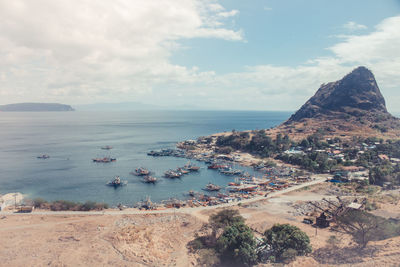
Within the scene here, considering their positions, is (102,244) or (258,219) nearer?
(102,244)

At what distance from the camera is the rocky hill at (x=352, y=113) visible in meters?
144

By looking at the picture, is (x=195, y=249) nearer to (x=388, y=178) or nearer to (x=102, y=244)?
(x=102, y=244)

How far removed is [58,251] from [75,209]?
18593 millimetres

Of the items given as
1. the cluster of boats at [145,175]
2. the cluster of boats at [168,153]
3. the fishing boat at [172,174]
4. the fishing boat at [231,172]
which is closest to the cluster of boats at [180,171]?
the fishing boat at [172,174]

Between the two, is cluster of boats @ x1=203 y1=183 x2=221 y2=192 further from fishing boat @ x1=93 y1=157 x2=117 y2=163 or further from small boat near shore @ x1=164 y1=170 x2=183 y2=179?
fishing boat @ x1=93 y1=157 x2=117 y2=163

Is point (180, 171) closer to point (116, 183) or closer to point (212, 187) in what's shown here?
point (212, 187)

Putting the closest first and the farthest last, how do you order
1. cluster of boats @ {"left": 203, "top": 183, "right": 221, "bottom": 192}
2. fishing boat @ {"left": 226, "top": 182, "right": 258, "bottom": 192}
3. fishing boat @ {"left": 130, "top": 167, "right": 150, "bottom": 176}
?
fishing boat @ {"left": 226, "top": 182, "right": 258, "bottom": 192}, cluster of boats @ {"left": 203, "top": 183, "right": 221, "bottom": 192}, fishing boat @ {"left": 130, "top": 167, "right": 150, "bottom": 176}

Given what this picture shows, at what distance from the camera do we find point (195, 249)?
37.8 m

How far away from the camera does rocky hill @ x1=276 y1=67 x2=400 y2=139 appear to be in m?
144

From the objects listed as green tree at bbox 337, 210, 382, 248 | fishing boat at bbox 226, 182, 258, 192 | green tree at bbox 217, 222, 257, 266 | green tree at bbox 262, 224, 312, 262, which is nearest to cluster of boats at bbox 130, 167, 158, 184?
fishing boat at bbox 226, 182, 258, 192

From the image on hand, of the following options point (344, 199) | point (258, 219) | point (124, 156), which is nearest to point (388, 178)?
point (344, 199)

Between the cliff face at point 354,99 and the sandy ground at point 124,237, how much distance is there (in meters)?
144

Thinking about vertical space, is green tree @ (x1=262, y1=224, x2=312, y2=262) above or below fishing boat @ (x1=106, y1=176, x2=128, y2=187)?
above

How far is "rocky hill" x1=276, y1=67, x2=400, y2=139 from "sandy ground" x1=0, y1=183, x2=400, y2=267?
10621 centimetres
